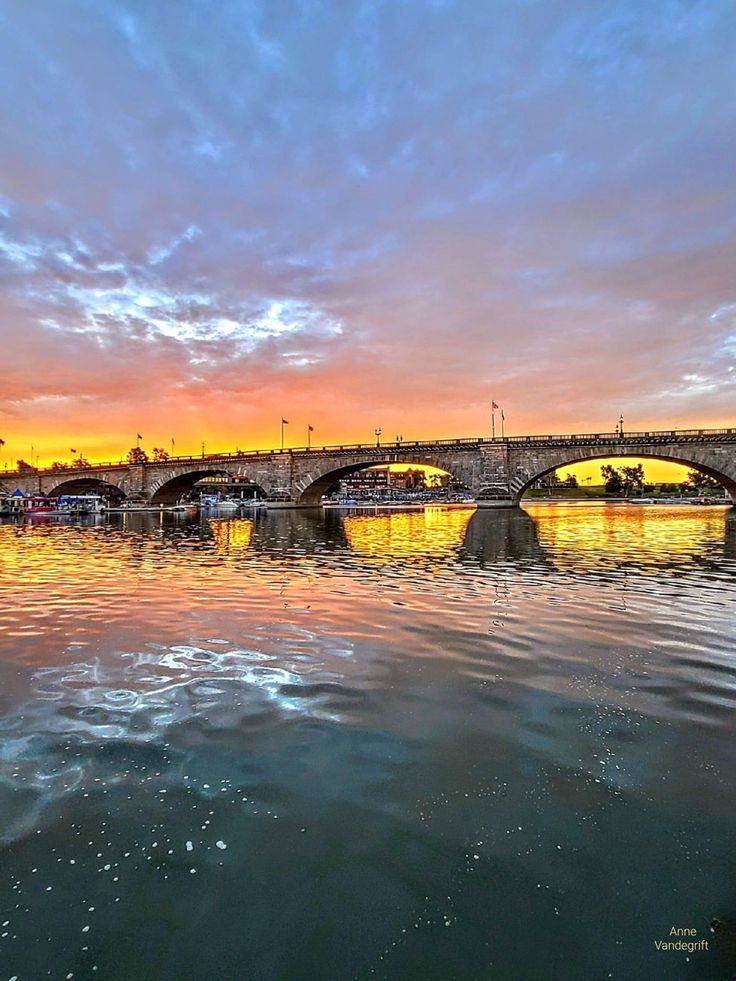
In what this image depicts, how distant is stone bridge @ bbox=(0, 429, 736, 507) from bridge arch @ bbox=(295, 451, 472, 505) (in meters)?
0.16

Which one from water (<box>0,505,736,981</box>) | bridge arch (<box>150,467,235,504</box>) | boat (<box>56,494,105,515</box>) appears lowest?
water (<box>0,505,736,981</box>)

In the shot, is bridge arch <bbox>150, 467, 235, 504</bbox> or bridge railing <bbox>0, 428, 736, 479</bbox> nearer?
bridge railing <bbox>0, 428, 736, 479</bbox>

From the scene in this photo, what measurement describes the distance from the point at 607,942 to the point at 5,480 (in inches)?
6310

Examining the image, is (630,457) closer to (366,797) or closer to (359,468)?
(359,468)

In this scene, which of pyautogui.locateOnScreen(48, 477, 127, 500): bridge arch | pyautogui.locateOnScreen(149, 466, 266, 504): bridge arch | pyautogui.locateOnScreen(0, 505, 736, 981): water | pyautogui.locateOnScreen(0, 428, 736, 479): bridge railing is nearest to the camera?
pyautogui.locateOnScreen(0, 505, 736, 981): water

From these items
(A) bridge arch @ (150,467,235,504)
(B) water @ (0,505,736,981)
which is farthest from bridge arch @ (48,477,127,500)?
(B) water @ (0,505,736,981)

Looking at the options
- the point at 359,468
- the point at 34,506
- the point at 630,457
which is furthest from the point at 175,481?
the point at 630,457

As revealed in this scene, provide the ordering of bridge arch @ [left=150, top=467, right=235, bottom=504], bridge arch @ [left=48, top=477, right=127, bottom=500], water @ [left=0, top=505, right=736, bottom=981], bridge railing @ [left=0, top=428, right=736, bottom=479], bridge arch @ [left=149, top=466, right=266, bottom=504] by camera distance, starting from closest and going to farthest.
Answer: water @ [left=0, top=505, right=736, bottom=981] < bridge railing @ [left=0, top=428, right=736, bottom=479] < bridge arch @ [left=149, top=466, right=266, bottom=504] < bridge arch @ [left=150, top=467, right=235, bottom=504] < bridge arch @ [left=48, top=477, right=127, bottom=500]

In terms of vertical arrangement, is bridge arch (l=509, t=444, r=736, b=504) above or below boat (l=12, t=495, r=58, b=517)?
above

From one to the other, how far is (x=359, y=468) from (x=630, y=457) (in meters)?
43.3

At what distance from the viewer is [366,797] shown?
528 cm

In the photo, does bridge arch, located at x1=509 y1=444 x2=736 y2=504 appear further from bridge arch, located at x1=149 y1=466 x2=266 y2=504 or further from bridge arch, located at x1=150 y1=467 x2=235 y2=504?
bridge arch, located at x1=150 y1=467 x2=235 y2=504

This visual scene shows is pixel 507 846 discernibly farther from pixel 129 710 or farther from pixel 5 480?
pixel 5 480

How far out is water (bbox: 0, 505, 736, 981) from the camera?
3605 mm
